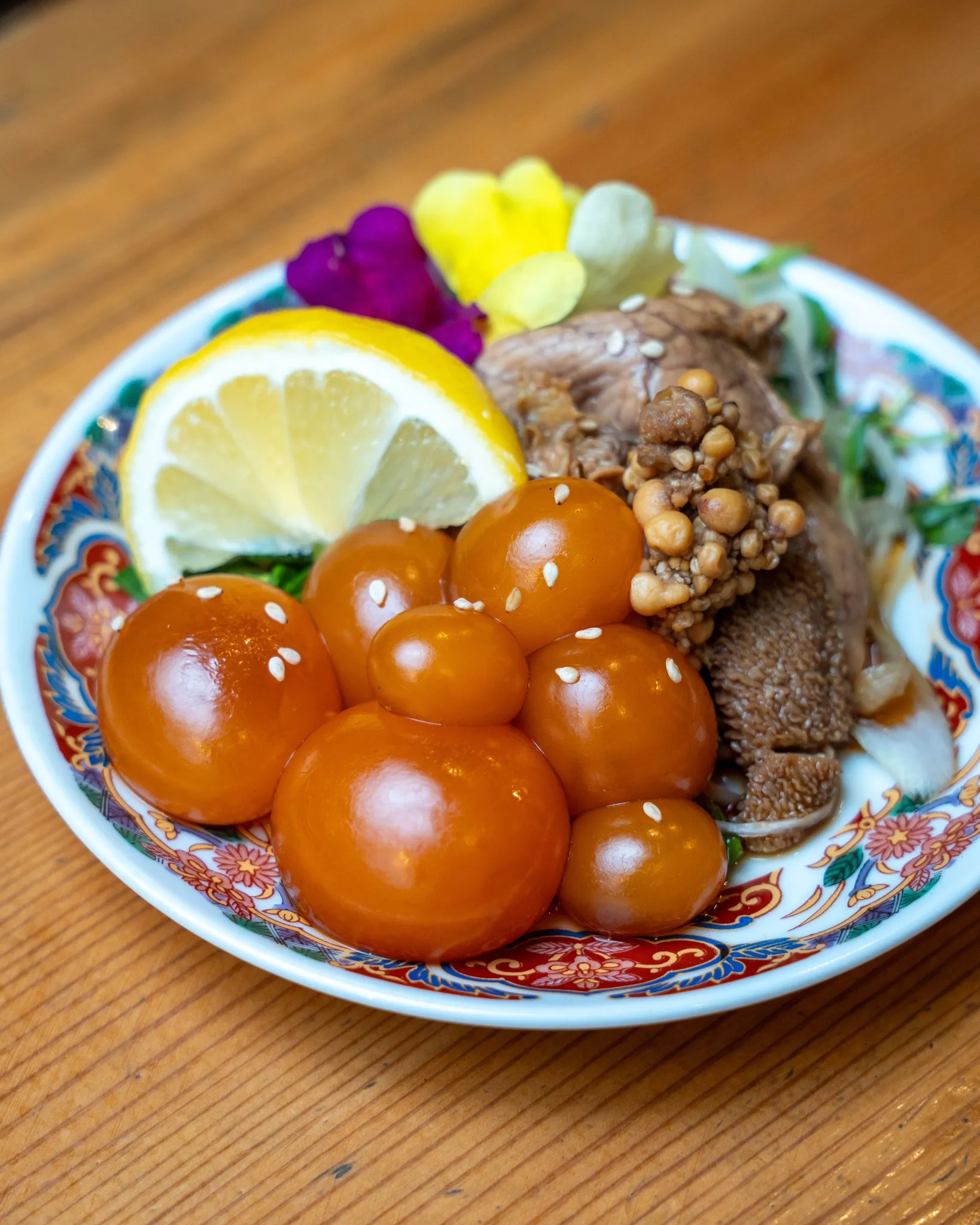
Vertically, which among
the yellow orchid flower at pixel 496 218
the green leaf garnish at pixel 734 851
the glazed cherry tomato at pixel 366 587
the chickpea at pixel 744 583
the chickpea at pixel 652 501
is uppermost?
the yellow orchid flower at pixel 496 218

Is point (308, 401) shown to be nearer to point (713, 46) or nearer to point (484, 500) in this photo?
point (484, 500)

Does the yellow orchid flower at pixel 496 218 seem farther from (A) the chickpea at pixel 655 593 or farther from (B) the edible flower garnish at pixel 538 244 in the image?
(A) the chickpea at pixel 655 593

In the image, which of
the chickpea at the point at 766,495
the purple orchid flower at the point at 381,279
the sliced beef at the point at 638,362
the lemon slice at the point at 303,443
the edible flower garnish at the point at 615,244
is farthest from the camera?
the purple orchid flower at the point at 381,279

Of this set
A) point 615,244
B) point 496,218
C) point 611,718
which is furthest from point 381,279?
point 611,718

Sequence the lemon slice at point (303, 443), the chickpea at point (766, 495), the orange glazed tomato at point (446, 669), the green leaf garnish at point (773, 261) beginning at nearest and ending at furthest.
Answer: the orange glazed tomato at point (446, 669) < the chickpea at point (766, 495) < the lemon slice at point (303, 443) < the green leaf garnish at point (773, 261)

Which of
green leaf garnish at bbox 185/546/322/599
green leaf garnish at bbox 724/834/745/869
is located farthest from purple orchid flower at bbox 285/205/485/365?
green leaf garnish at bbox 724/834/745/869

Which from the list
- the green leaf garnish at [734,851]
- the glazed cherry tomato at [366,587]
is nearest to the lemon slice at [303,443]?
the glazed cherry tomato at [366,587]

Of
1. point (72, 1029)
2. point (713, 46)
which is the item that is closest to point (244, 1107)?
point (72, 1029)
